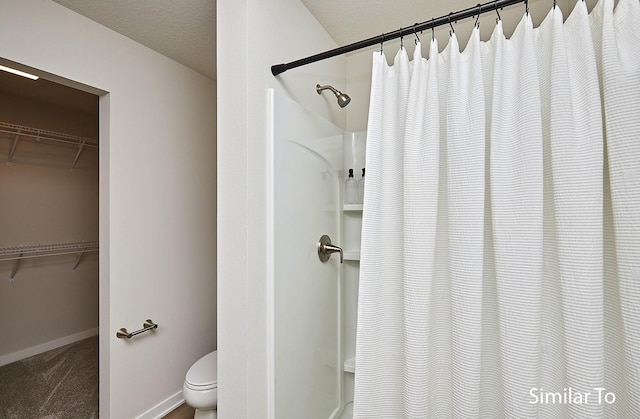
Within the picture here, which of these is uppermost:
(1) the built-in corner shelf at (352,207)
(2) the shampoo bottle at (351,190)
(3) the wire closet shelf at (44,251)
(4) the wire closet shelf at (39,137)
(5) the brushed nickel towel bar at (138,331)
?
(4) the wire closet shelf at (39,137)

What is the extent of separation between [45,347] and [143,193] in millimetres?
2525

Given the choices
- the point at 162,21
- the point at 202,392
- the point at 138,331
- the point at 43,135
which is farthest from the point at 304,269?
the point at 43,135

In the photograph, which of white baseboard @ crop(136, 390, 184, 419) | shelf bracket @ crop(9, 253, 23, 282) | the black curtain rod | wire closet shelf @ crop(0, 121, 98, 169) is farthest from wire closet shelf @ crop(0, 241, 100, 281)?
the black curtain rod

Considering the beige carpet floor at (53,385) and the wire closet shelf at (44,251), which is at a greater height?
the wire closet shelf at (44,251)

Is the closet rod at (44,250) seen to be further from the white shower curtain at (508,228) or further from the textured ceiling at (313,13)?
the white shower curtain at (508,228)

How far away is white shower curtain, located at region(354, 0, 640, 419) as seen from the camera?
784mm

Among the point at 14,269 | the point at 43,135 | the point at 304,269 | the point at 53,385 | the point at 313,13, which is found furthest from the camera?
the point at 43,135

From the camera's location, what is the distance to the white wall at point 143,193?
1629 millimetres

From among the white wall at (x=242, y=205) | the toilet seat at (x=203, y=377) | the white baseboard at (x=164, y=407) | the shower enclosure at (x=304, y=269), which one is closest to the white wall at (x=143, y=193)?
the white baseboard at (x=164, y=407)

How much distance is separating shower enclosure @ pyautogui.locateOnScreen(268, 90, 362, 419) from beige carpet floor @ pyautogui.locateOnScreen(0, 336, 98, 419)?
162 cm

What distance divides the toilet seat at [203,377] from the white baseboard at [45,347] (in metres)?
2.29

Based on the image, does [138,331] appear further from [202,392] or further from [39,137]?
[39,137]

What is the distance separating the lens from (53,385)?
2.50 metres

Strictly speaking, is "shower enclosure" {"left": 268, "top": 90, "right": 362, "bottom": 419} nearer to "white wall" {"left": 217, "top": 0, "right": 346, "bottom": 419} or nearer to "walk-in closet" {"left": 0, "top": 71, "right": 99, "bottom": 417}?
"white wall" {"left": 217, "top": 0, "right": 346, "bottom": 419}
